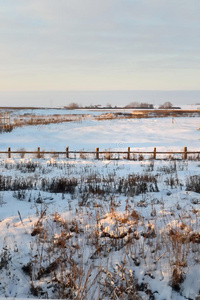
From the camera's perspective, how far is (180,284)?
11.4 ft

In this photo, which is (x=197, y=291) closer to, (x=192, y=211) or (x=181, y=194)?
(x=192, y=211)

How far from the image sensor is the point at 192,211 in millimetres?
5488

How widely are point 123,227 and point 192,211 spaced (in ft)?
5.67

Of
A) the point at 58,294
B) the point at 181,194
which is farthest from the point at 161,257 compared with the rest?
the point at 181,194

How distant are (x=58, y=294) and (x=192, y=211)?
3376 mm

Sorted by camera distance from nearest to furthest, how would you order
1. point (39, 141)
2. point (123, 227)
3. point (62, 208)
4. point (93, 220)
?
point (123, 227) < point (93, 220) < point (62, 208) < point (39, 141)

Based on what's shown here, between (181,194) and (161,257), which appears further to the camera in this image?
(181,194)

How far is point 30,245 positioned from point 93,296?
1.39m

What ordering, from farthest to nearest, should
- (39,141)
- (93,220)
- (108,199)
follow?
(39,141) → (108,199) → (93,220)

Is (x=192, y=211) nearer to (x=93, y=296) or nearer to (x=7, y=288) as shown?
(x=93, y=296)

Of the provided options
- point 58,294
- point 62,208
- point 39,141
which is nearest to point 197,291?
point 58,294

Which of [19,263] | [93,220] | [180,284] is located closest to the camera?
[180,284]

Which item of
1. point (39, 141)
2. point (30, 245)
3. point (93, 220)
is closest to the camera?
point (30, 245)

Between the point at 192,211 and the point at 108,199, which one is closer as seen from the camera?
the point at 192,211
